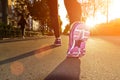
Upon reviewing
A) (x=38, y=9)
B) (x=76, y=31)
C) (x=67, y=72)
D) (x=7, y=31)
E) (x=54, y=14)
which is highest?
(x=38, y=9)

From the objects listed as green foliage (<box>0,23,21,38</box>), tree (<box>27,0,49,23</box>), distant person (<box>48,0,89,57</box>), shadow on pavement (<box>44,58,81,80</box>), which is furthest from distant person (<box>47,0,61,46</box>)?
tree (<box>27,0,49,23</box>)

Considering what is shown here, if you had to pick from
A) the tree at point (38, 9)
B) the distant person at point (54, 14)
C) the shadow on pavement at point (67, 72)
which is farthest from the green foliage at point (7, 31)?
the tree at point (38, 9)

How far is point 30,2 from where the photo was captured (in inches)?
2133

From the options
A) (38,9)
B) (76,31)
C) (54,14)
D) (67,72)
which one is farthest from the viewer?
(38,9)

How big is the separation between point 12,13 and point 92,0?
14.5 metres

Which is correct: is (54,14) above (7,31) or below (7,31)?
above

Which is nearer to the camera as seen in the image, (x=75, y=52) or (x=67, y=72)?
(x=67, y=72)

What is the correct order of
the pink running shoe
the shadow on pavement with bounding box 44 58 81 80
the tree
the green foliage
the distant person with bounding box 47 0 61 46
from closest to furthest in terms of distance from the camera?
the shadow on pavement with bounding box 44 58 81 80
the pink running shoe
the distant person with bounding box 47 0 61 46
the green foliage
the tree

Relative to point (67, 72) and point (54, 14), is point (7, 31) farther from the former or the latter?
point (67, 72)

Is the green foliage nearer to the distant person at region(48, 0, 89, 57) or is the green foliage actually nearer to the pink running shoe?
the distant person at region(48, 0, 89, 57)

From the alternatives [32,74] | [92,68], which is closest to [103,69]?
[92,68]

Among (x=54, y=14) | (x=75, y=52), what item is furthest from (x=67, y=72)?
(x=54, y=14)

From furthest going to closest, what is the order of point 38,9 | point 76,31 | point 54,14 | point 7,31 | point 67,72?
point 38,9 < point 7,31 < point 54,14 < point 76,31 < point 67,72

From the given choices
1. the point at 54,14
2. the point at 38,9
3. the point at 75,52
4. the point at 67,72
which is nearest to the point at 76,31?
the point at 75,52
